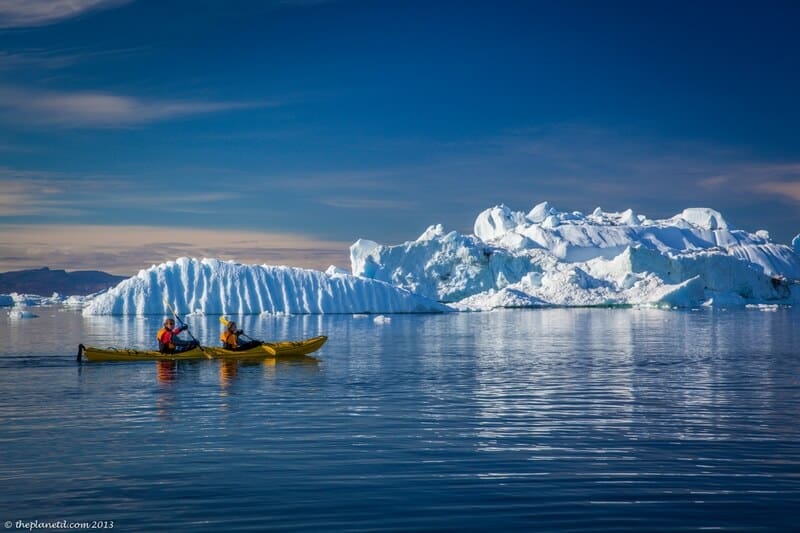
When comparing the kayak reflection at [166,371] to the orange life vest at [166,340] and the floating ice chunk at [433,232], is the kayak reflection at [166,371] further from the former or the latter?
the floating ice chunk at [433,232]

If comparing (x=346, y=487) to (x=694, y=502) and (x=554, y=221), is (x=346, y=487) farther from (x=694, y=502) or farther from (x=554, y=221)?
(x=554, y=221)

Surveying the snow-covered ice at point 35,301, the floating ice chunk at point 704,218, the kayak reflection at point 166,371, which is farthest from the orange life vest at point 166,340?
the floating ice chunk at point 704,218

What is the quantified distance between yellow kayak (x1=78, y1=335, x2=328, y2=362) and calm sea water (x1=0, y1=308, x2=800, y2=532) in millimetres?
700

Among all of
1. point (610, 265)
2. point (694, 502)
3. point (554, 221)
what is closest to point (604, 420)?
point (694, 502)

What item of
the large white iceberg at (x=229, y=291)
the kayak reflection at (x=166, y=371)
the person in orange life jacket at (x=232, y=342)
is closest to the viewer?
the kayak reflection at (x=166, y=371)

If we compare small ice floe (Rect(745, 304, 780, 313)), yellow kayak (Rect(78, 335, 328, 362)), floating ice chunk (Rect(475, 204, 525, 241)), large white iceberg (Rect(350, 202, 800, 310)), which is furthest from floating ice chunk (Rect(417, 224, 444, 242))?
yellow kayak (Rect(78, 335, 328, 362))

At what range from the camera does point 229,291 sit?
48594 mm

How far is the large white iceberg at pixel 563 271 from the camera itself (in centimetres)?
7206

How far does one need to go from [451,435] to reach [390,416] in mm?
1800

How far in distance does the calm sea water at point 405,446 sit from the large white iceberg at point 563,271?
4634 cm

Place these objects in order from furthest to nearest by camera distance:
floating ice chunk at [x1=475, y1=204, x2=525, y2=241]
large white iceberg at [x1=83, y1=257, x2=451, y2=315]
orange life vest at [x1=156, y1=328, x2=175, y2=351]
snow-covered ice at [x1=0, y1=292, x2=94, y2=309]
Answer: floating ice chunk at [x1=475, y1=204, x2=525, y2=241] → snow-covered ice at [x1=0, y1=292, x2=94, y2=309] → large white iceberg at [x1=83, y1=257, x2=451, y2=315] → orange life vest at [x1=156, y1=328, x2=175, y2=351]

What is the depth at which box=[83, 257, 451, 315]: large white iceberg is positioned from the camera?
47656 mm

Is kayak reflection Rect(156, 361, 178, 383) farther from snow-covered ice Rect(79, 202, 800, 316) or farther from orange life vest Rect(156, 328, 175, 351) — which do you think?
snow-covered ice Rect(79, 202, 800, 316)

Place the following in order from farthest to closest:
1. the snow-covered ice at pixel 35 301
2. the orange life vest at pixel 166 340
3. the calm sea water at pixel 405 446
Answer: the snow-covered ice at pixel 35 301 < the orange life vest at pixel 166 340 < the calm sea water at pixel 405 446
